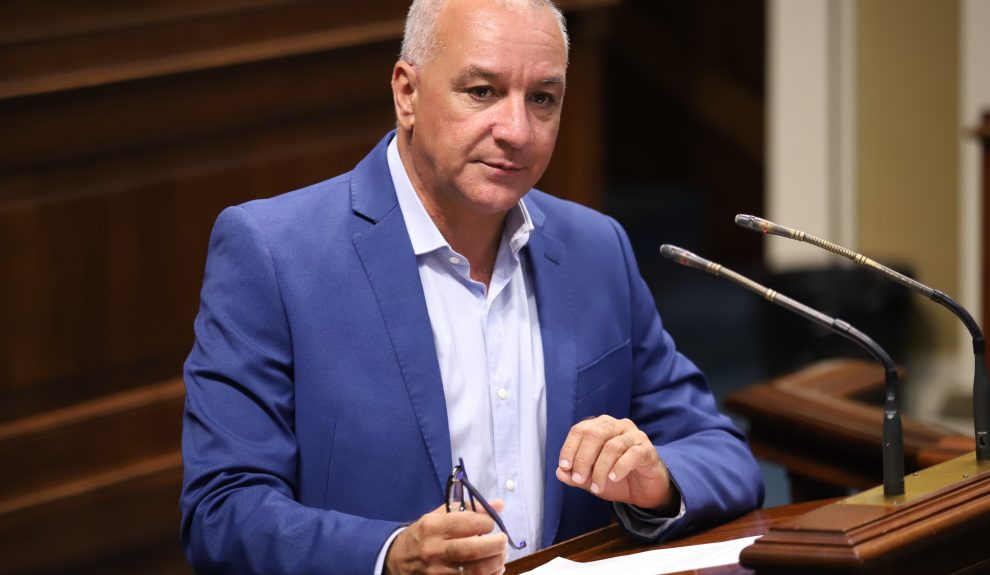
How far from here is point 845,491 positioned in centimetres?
255

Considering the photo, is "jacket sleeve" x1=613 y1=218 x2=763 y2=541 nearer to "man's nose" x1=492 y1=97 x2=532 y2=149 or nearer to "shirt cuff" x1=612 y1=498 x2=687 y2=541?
"shirt cuff" x1=612 y1=498 x2=687 y2=541

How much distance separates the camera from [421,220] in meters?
1.90

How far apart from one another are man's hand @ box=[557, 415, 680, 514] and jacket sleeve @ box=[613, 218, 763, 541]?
0.11 m

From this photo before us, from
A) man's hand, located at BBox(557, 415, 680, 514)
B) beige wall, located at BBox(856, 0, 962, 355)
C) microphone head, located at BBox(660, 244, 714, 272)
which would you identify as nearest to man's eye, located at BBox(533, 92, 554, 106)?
microphone head, located at BBox(660, 244, 714, 272)

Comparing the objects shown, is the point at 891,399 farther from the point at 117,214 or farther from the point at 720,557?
the point at 117,214

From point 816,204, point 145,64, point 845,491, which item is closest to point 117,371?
point 145,64

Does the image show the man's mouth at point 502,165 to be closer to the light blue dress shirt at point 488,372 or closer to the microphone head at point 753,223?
the light blue dress shirt at point 488,372

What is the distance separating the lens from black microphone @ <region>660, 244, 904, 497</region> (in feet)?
5.05

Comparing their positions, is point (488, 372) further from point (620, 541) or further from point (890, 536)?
point (890, 536)

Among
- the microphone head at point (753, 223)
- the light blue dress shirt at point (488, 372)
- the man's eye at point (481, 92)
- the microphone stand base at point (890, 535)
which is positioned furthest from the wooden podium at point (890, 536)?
the man's eye at point (481, 92)

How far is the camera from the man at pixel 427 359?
1.69m

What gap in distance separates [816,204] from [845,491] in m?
3.31

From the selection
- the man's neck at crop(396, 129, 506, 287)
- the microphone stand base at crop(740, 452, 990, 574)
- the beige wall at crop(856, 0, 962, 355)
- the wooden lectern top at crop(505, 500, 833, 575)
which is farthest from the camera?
the beige wall at crop(856, 0, 962, 355)

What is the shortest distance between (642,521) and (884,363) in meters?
0.40
